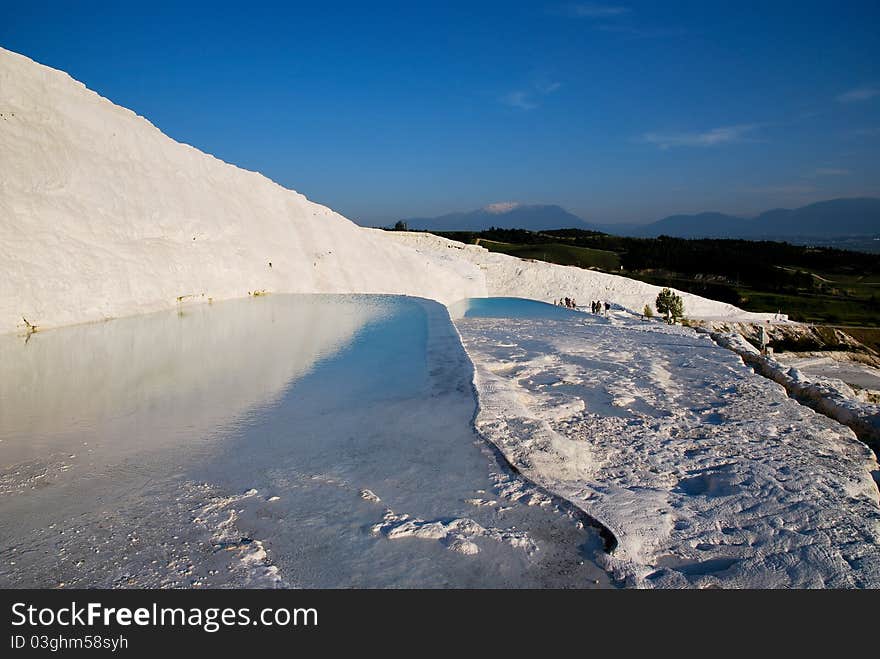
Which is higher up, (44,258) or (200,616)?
(44,258)

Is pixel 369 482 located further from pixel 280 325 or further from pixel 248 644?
pixel 280 325

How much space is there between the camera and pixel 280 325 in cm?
815

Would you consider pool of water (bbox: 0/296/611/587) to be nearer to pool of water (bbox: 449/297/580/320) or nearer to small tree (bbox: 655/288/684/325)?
pool of water (bbox: 449/297/580/320)

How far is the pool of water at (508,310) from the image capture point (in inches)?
509

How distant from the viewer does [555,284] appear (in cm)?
2297

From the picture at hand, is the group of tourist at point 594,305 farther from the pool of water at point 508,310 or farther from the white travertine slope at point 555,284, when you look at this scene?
the pool of water at point 508,310

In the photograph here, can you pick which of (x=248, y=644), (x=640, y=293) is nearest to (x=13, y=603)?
(x=248, y=644)

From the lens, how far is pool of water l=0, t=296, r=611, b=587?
2254 millimetres

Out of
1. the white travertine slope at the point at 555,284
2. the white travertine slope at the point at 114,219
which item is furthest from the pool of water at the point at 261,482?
the white travertine slope at the point at 555,284

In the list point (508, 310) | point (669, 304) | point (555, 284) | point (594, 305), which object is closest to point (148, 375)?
point (508, 310)

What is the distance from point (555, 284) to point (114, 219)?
17.4 meters

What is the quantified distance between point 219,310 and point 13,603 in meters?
7.87

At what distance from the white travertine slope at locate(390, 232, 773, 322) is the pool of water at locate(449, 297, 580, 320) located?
211 inches

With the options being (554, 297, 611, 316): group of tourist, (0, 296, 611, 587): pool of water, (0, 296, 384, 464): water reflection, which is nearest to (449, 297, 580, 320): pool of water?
(554, 297, 611, 316): group of tourist
